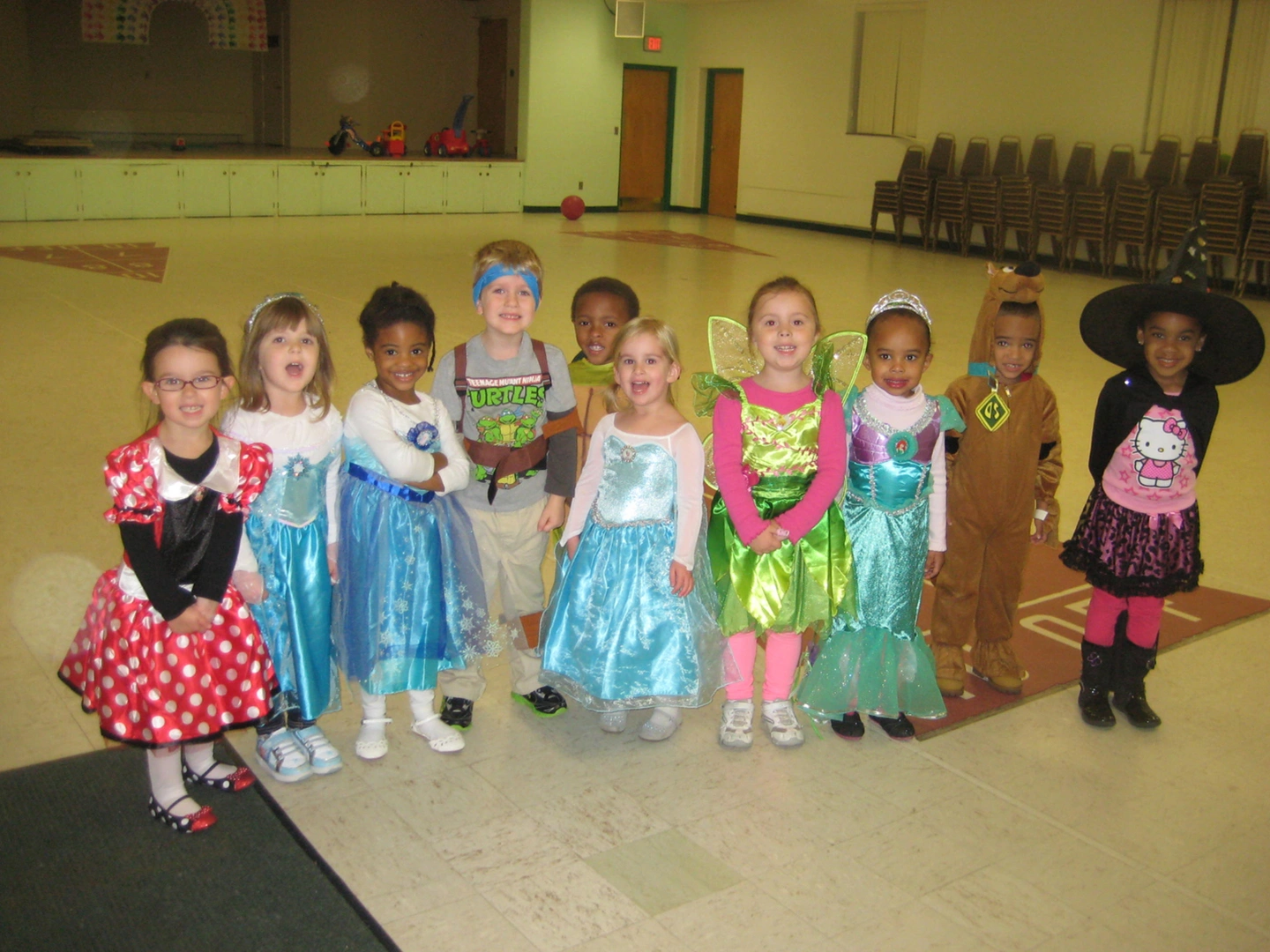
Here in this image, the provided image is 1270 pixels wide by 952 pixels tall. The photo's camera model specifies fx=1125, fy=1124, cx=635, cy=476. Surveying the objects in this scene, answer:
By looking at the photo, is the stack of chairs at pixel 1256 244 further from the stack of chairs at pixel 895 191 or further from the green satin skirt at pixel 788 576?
the green satin skirt at pixel 788 576

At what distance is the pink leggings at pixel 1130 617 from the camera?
288cm

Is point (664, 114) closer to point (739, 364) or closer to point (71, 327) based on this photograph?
point (71, 327)

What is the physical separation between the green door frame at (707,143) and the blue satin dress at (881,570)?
1567 centimetres

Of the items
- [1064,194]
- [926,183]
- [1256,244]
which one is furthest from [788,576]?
[926,183]

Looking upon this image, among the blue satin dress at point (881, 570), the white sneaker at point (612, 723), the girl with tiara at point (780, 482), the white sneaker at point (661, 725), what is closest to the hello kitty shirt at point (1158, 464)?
the blue satin dress at point (881, 570)

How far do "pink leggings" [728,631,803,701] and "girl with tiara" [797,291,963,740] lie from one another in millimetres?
55

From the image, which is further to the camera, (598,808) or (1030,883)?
(598,808)

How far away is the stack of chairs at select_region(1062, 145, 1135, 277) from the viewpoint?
11.8 m

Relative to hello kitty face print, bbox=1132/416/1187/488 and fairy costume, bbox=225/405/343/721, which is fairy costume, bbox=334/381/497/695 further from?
hello kitty face print, bbox=1132/416/1187/488

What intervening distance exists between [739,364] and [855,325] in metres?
5.70

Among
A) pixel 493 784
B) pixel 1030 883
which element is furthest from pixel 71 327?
pixel 1030 883

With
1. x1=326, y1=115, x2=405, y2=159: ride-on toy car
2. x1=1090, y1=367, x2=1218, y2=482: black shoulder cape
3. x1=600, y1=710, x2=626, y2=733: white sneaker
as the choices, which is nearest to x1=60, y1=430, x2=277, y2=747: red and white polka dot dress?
x1=600, y1=710, x2=626, y2=733: white sneaker

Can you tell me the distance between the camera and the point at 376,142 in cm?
1559

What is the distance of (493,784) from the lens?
8.25 ft
